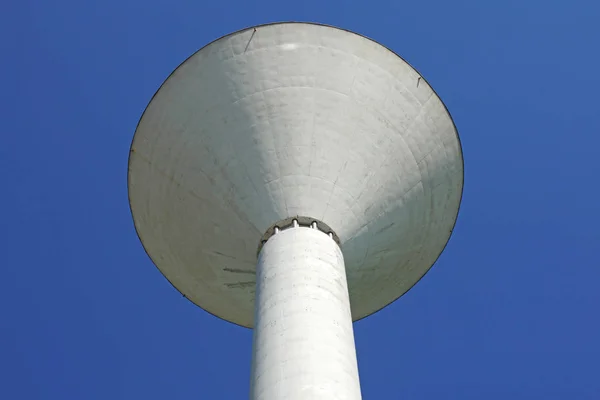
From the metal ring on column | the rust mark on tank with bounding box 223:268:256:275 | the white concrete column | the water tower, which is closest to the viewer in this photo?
the white concrete column

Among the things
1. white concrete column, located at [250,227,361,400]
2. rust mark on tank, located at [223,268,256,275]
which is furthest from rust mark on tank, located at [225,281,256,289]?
white concrete column, located at [250,227,361,400]

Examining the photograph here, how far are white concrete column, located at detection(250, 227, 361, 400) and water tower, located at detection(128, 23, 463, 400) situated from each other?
0.43 ft

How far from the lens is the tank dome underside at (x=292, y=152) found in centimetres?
1309

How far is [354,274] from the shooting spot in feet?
45.8

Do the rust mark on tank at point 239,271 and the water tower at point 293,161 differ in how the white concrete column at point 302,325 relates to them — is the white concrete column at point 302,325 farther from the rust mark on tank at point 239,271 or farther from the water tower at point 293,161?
the rust mark on tank at point 239,271

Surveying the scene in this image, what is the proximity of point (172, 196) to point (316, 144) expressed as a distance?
10.6 feet

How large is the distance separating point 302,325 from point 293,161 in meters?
3.90

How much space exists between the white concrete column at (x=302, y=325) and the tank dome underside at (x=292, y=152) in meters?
1.19

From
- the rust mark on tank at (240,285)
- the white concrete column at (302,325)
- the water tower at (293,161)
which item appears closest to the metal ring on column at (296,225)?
the water tower at (293,161)

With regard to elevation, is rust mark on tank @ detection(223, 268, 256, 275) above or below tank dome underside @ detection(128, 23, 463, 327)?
below

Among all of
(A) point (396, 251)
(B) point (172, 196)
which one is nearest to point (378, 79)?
(A) point (396, 251)

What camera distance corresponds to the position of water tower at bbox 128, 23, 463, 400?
42.5 ft

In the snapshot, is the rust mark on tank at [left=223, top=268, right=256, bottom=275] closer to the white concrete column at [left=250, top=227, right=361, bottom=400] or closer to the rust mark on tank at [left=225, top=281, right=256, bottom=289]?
the rust mark on tank at [left=225, top=281, right=256, bottom=289]

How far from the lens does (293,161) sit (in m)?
13.0
